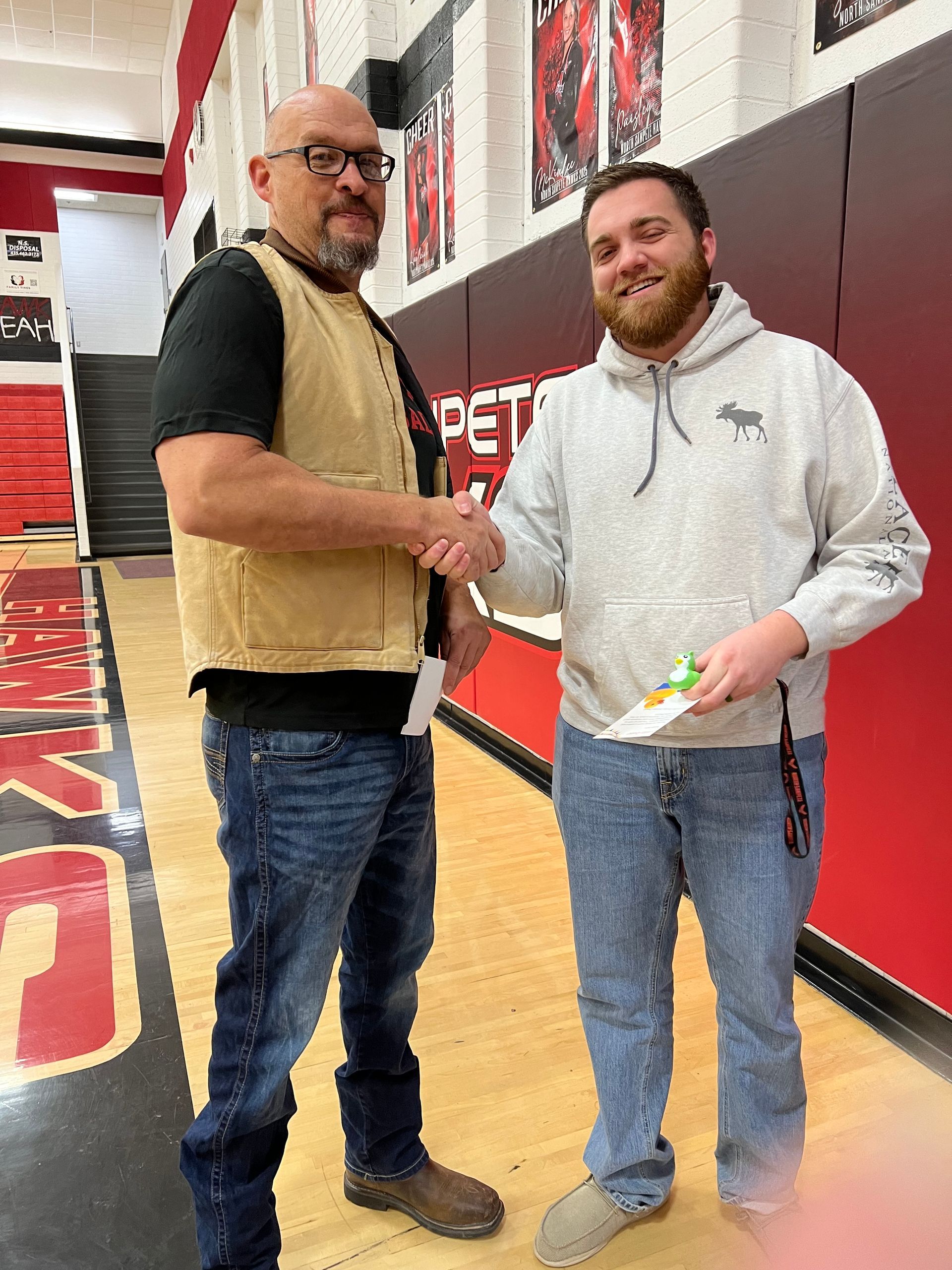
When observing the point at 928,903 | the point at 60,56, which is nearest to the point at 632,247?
the point at 928,903

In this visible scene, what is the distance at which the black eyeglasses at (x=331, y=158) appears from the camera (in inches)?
46.3

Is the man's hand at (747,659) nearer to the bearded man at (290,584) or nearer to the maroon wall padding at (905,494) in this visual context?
the bearded man at (290,584)

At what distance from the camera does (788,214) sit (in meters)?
2.05

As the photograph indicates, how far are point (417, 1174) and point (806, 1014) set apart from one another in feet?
3.41

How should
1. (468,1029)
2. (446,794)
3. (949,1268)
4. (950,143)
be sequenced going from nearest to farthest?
(949,1268)
(950,143)
(468,1029)
(446,794)

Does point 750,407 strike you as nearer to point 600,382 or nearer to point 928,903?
point 600,382

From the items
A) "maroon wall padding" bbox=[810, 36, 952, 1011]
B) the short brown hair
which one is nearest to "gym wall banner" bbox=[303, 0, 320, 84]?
"maroon wall padding" bbox=[810, 36, 952, 1011]

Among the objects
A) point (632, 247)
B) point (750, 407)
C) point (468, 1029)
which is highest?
point (632, 247)

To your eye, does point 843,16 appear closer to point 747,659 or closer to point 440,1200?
point 747,659

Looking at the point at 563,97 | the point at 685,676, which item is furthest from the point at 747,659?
the point at 563,97

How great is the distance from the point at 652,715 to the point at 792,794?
306mm

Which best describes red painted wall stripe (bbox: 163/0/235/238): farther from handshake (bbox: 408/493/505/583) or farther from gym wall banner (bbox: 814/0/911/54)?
handshake (bbox: 408/493/505/583)

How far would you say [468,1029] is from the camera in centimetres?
205

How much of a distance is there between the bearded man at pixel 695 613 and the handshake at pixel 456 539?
0.6 inches
